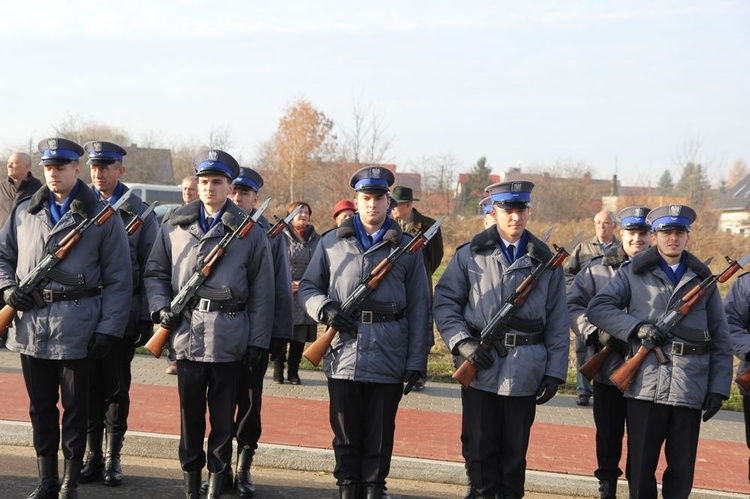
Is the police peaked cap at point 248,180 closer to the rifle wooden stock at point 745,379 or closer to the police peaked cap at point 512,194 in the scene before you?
the police peaked cap at point 512,194

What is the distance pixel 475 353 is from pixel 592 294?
2.12m

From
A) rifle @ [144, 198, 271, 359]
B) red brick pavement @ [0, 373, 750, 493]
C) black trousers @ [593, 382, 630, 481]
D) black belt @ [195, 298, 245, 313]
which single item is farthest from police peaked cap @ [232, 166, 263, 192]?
black trousers @ [593, 382, 630, 481]

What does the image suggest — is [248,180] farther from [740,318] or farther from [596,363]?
[740,318]

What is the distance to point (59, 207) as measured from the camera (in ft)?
18.0

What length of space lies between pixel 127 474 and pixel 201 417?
4.28ft

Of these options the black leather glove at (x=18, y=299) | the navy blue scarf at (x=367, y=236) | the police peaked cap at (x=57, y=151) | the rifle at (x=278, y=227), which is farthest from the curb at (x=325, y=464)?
the police peaked cap at (x=57, y=151)

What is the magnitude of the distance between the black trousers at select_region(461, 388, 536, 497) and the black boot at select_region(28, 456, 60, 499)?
2731 mm

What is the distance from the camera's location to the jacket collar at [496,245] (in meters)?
5.19

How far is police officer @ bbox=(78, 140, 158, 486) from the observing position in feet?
19.5

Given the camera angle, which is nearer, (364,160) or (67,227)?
(67,227)

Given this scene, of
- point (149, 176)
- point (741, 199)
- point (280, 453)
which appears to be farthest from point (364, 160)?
point (741, 199)

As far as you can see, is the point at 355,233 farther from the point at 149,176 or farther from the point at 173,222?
the point at 149,176

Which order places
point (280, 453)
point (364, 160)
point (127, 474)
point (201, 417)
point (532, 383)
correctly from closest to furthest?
point (532, 383) → point (201, 417) → point (127, 474) → point (280, 453) → point (364, 160)

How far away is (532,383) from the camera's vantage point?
16.6ft
